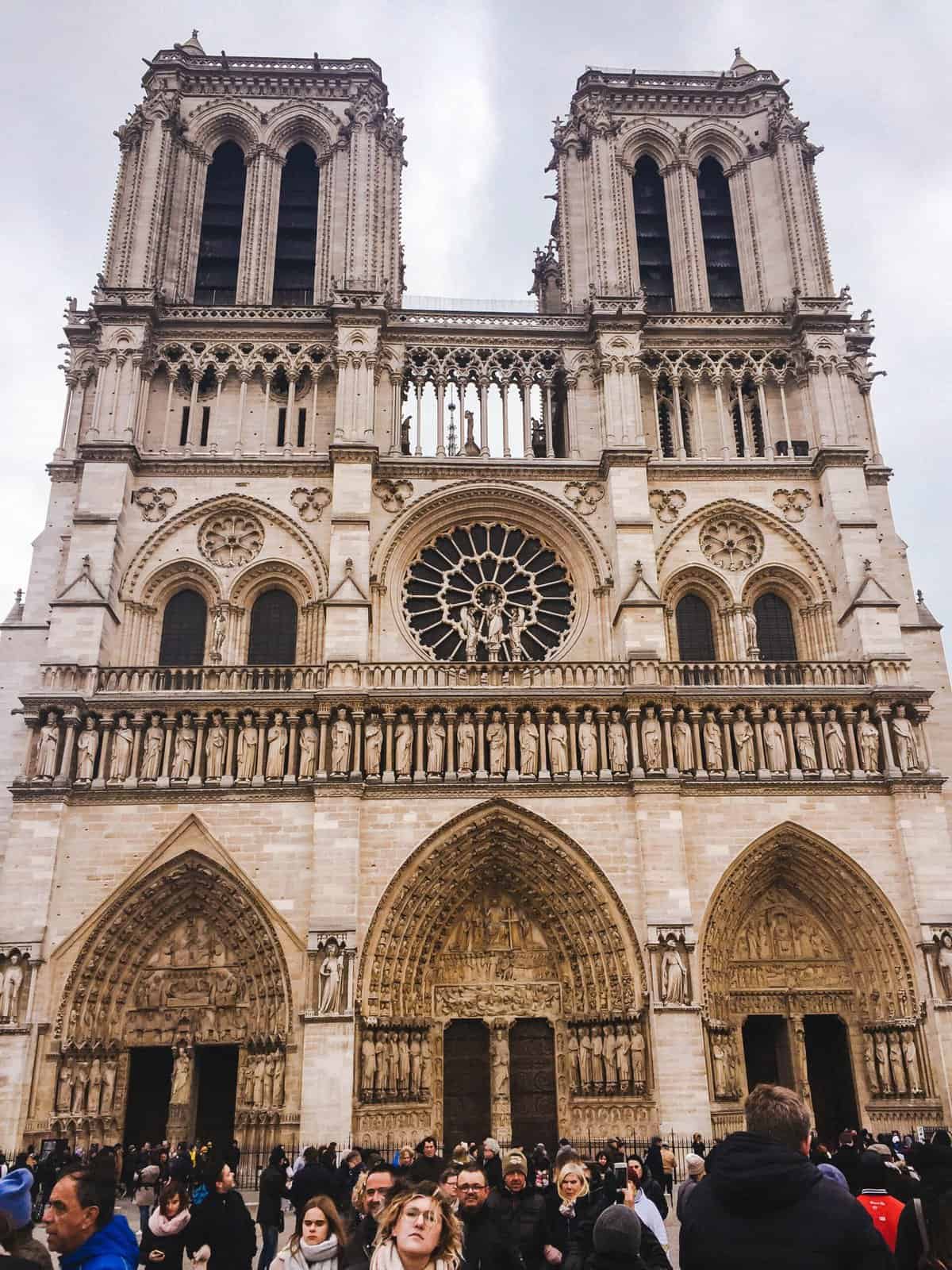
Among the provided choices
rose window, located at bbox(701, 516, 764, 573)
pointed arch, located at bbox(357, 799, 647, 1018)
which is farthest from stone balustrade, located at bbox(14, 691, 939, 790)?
rose window, located at bbox(701, 516, 764, 573)

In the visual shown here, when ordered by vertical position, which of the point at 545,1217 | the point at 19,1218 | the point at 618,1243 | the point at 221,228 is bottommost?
the point at 545,1217

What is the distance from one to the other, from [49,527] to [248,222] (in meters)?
8.45

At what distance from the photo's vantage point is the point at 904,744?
1916 cm

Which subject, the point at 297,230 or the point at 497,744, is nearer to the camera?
the point at 497,744

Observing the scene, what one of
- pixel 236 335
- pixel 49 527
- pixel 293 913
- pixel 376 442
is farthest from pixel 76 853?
pixel 236 335

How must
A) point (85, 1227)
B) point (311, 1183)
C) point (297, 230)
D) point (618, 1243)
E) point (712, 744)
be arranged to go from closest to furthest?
point (85, 1227), point (618, 1243), point (311, 1183), point (712, 744), point (297, 230)

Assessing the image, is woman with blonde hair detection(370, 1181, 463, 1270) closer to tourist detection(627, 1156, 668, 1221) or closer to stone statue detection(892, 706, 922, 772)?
tourist detection(627, 1156, 668, 1221)

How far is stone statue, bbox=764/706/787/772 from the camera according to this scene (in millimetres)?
19016

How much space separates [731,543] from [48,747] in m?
13.8

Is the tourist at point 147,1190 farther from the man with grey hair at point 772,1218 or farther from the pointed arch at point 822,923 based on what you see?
the pointed arch at point 822,923

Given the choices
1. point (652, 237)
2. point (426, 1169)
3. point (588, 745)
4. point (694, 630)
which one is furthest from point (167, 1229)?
point (652, 237)

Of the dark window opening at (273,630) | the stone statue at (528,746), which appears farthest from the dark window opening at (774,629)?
the dark window opening at (273,630)

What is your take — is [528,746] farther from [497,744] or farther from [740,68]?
[740,68]

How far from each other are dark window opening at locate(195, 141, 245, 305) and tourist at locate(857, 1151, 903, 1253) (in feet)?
75.0
